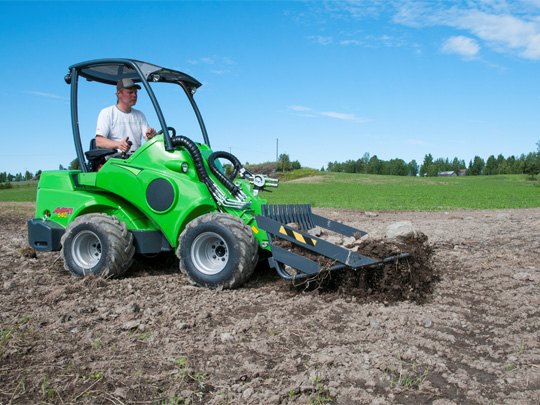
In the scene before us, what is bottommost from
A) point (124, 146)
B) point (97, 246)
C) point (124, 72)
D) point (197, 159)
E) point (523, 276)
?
point (523, 276)

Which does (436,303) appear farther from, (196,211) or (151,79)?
(151,79)

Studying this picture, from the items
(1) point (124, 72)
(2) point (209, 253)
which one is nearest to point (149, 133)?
(1) point (124, 72)

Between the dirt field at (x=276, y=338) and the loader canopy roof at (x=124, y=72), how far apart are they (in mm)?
2621

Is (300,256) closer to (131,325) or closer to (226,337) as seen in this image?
(226,337)

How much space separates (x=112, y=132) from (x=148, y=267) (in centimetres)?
193

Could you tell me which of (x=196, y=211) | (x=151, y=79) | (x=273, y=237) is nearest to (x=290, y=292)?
(x=273, y=237)

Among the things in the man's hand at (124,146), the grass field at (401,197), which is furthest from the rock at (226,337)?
the grass field at (401,197)

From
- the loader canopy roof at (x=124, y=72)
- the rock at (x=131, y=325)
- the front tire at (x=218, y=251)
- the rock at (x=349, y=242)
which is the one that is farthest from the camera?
the loader canopy roof at (x=124, y=72)

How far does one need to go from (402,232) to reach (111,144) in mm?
3921

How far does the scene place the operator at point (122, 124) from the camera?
19.9ft

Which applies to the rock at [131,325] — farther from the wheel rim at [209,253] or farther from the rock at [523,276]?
the rock at [523,276]

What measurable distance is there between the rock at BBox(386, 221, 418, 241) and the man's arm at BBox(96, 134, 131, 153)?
3.58m

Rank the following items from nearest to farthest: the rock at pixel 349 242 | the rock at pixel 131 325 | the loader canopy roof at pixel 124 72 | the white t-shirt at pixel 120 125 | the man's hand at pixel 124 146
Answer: the rock at pixel 131 325 < the rock at pixel 349 242 < the loader canopy roof at pixel 124 72 < the man's hand at pixel 124 146 < the white t-shirt at pixel 120 125

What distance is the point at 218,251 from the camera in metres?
5.30
